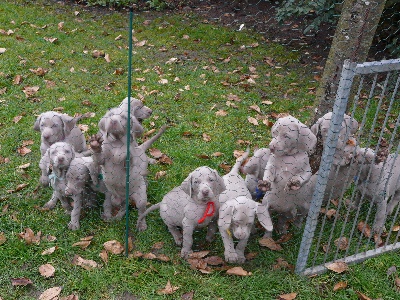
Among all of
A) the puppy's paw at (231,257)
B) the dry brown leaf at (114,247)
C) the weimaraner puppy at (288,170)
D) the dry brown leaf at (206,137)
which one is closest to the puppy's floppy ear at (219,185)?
the weimaraner puppy at (288,170)

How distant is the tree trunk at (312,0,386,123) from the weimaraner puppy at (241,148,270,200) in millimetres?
863

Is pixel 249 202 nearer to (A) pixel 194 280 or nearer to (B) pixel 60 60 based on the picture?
(A) pixel 194 280

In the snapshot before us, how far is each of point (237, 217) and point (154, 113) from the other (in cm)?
280

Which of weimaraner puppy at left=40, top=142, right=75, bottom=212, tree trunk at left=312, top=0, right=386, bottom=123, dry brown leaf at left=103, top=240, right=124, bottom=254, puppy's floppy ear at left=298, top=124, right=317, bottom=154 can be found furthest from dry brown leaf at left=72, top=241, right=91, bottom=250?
tree trunk at left=312, top=0, right=386, bottom=123

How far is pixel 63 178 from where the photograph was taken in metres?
3.49

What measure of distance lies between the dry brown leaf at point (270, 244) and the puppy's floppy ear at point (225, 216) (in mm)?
499

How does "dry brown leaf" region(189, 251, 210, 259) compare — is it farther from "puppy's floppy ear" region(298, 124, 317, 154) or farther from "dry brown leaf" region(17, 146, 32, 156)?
"dry brown leaf" region(17, 146, 32, 156)

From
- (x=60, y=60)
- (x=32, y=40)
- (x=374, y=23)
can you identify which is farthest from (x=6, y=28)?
(x=374, y=23)

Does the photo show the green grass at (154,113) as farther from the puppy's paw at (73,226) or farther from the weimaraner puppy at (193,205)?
the weimaraner puppy at (193,205)

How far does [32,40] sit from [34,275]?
5.29m

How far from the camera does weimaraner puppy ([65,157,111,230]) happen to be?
3443 mm

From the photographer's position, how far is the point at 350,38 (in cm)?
371

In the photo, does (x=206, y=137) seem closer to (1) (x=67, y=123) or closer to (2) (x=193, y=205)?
(1) (x=67, y=123)

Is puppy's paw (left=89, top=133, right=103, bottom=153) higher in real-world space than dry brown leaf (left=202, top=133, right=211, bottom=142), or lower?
higher
